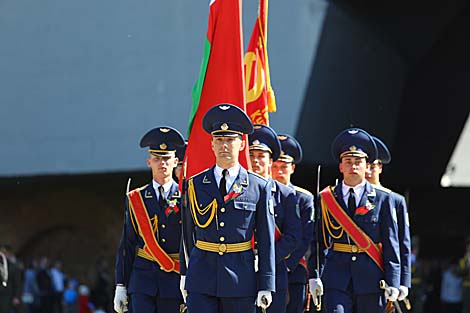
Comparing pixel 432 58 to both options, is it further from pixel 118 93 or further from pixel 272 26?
pixel 118 93

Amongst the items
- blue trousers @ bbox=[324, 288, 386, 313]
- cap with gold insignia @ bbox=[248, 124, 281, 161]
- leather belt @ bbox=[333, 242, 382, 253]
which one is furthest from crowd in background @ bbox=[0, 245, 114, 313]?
blue trousers @ bbox=[324, 288, 386, 313]

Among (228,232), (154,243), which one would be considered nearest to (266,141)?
(154,243)

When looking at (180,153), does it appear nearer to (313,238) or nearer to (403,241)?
(313,238)

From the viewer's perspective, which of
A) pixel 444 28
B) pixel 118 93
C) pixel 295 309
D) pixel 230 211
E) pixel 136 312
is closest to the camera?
pixel 230 211

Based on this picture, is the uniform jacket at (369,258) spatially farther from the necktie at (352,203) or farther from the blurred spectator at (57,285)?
the blurred spectator at (57,285)

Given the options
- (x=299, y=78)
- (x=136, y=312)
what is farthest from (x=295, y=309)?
(x=299, y=78)

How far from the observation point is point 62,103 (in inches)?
639

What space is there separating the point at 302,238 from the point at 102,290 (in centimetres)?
904

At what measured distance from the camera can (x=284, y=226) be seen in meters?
8.72

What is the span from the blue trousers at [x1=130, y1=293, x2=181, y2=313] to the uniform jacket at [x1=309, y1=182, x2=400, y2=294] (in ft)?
3.61

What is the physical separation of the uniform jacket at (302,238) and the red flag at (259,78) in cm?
128

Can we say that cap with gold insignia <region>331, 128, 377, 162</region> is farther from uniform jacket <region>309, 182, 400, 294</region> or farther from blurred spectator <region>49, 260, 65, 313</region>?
blurred spectator <region>49, 260, 65, 313</region>

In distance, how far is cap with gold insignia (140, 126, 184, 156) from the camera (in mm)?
8438

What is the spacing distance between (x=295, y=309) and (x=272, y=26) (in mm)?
6510
